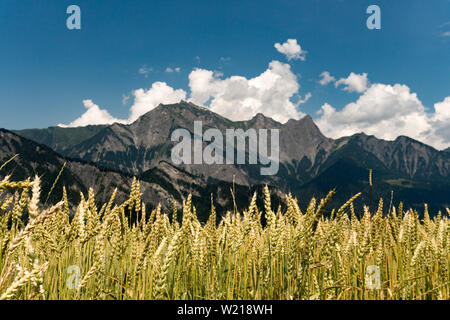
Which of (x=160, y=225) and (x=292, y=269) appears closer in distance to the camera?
(x=292, y=269)

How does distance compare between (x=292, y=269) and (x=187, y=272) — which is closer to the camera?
(x=292, y=269)

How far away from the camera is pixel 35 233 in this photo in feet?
10.6

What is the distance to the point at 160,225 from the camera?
3193 mm

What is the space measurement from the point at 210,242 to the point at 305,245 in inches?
36.4

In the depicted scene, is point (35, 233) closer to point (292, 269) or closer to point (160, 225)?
point (160, 225)
